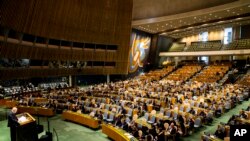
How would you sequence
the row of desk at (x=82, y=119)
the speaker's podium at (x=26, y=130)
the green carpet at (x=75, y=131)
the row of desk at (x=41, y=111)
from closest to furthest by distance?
the speaker's podium at (x=26, y=130), the green carpet at (x=75, y=131), the row of desk at (x=82, y=119), the row of desk at (x=41, y=111)

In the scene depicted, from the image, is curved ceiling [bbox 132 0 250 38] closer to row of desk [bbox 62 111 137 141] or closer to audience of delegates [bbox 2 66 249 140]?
audience of delegates [bbox 2 66 249 140]

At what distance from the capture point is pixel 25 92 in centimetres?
1816

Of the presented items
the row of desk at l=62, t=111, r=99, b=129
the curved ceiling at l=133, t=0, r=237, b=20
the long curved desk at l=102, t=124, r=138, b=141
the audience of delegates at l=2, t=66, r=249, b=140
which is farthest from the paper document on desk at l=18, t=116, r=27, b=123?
the curved ceiling at l=133, t=0, r=237, b=20

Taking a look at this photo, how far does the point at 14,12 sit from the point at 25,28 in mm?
1508

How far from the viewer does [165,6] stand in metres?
21.3

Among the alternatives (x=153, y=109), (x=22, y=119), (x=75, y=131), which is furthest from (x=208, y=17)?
(x=22, y=119)

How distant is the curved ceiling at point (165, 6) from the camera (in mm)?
19078

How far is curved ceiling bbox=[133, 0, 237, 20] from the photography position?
19.1 metres

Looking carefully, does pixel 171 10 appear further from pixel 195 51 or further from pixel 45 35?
pixel 45 35

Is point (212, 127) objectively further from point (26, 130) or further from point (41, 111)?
point (41, 111)

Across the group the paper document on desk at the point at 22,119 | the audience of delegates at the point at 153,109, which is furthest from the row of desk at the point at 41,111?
the paper document on desk at the point at 22,119

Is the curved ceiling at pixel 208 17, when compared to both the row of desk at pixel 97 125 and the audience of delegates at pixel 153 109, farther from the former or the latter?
the row of desk at pixel 97 125

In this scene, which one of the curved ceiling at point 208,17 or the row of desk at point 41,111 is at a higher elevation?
the curved ceiling at point 208,17

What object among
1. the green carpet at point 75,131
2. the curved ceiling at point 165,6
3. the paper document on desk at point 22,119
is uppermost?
the curved ceiling at point 165,6
